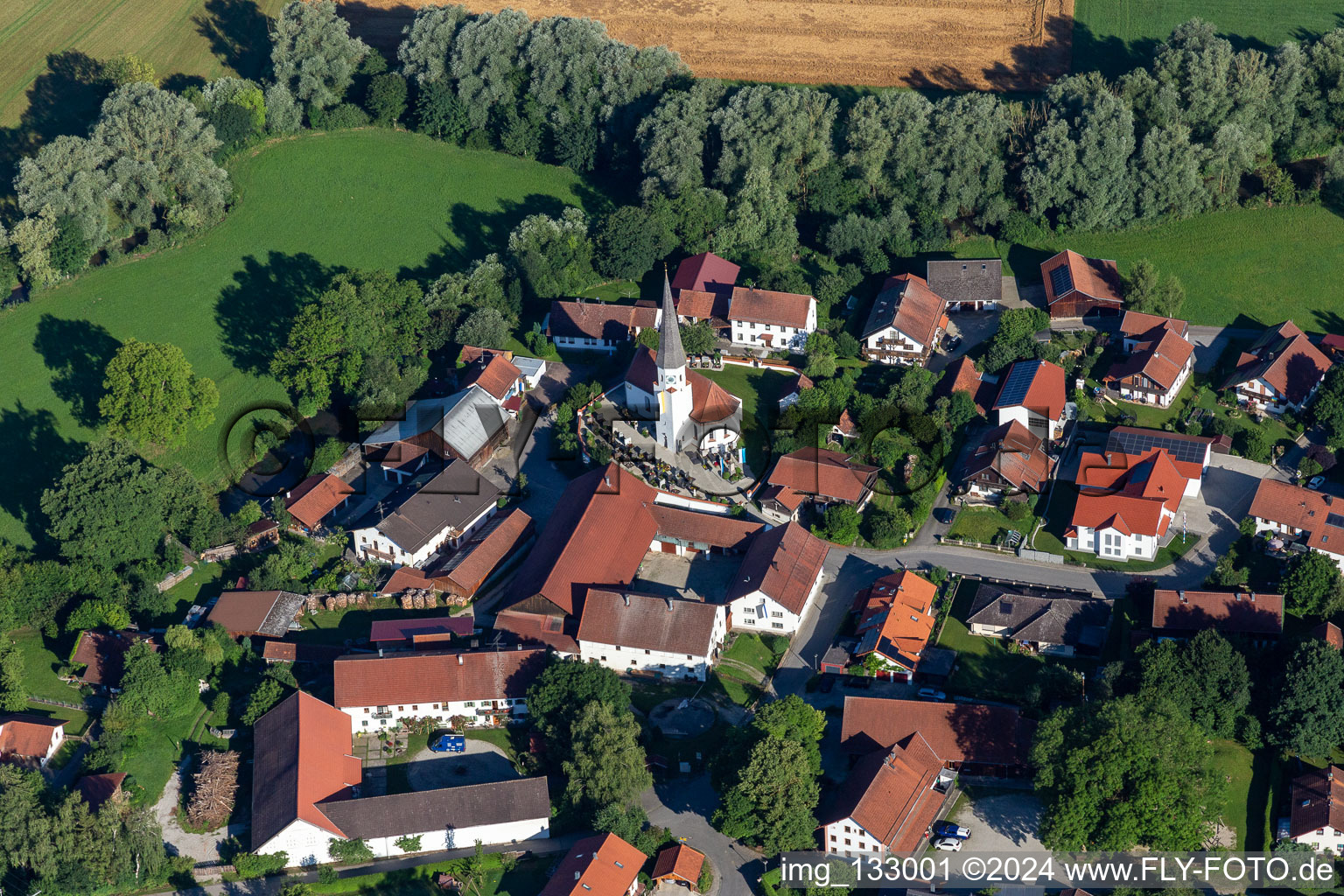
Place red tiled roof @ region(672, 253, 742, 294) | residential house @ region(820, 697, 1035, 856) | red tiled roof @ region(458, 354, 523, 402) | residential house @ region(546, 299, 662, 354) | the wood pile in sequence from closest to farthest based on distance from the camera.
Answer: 1. residential house @ region(820, 697, 1035, 856)
2. the wood pile
3. red tiled roof @ region(458, 354, 523, 402)
4. residential house @ region(546, 299, 662, 354)
5. red tiled roof @ region(672, 253, 742, 294)

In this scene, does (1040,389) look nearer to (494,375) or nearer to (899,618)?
(899,618)

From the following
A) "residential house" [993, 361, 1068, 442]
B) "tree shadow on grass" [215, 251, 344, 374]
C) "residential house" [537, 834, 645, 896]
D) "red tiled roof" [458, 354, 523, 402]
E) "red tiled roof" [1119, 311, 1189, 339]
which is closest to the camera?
"residential house" [537, 834, 645, 896]

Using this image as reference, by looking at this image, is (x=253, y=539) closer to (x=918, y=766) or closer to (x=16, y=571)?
(x=16, y=571)

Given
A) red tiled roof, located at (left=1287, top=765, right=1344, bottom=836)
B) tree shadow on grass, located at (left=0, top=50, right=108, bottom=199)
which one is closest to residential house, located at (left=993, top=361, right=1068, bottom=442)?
red tiled roof, located at (left=1287, top=765, right=1344, bottom=836)

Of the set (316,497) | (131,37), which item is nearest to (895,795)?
(316,497)

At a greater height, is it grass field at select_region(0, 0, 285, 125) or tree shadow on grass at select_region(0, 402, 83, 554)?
grass field at select_region(0, 0, 285, 125)

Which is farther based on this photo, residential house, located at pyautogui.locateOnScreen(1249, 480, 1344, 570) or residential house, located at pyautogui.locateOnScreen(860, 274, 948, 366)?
residential house, located at pyautogui.locateOnScreen(860, 274, 948, 366)

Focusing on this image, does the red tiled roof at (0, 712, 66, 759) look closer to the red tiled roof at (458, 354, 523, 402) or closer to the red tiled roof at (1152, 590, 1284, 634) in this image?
the red tiled roof at (458, 354, 523, 402)
